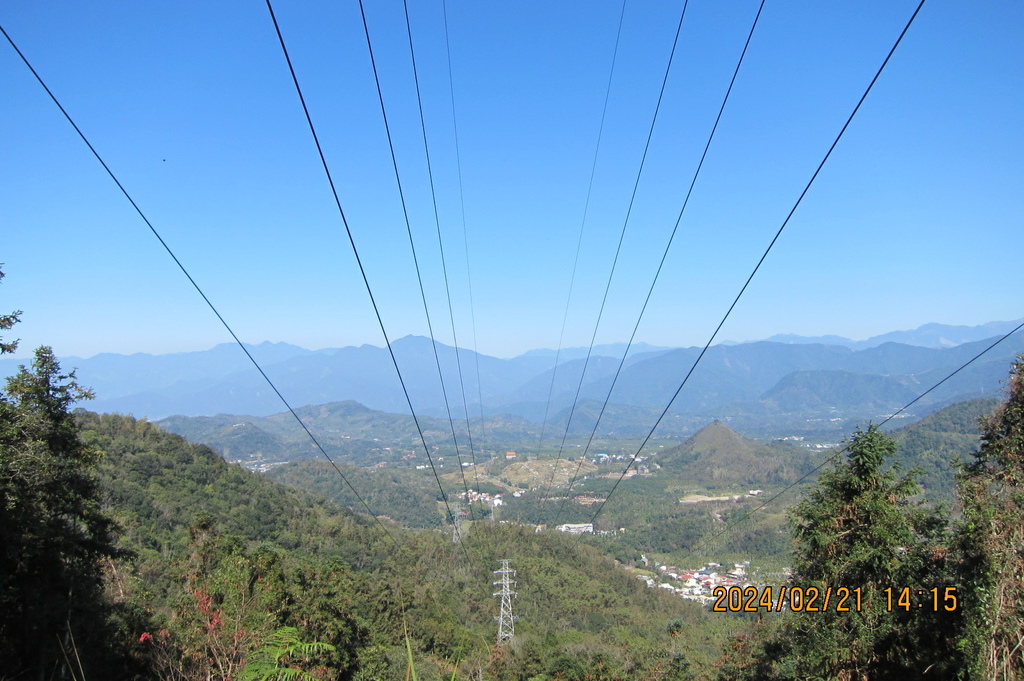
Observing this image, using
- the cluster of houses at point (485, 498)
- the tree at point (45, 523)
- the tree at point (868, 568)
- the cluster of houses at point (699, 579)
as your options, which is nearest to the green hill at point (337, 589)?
the tree at point (45, 523)

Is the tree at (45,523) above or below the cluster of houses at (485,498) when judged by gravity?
above

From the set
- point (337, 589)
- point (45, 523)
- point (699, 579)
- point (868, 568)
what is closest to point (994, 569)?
point (868, 568)

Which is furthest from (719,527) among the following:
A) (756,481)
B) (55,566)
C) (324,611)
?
(55,566)
